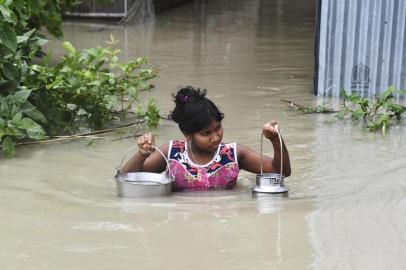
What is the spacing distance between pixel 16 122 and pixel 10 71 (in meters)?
0.50

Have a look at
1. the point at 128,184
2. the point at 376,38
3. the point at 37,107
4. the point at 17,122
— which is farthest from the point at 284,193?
the point at 376,38

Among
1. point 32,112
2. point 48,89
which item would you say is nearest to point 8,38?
point 32,112

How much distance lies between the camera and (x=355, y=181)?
203 inches

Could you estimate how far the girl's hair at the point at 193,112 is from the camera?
4719 mm

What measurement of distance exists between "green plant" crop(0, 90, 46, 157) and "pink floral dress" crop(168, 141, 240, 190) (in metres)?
1.28

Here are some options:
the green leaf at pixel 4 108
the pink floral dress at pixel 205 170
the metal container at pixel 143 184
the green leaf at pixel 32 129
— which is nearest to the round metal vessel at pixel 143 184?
the metal container at pixel 143 184

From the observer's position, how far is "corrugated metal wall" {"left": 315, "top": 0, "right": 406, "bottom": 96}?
8.09 meters

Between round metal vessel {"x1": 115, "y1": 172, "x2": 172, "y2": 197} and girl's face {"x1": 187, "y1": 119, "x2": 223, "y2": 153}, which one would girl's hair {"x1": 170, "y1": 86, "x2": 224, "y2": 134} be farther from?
round metal vessel {"x1": 115, "y1": 172, "x2": 172, "y2": 197}

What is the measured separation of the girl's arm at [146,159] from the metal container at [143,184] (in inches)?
2.1

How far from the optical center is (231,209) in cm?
448

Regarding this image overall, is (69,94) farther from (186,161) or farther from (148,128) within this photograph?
(186,161)

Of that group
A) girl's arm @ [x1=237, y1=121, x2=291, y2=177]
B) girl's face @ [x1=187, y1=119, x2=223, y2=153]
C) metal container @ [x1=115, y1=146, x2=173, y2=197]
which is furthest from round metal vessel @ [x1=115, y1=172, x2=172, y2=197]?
girl's arm @ [x1=237, y1=121, x2=291, y2=177]

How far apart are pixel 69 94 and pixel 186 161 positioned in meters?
1.97

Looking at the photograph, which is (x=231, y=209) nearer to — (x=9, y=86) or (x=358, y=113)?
(x=9, y=86)
